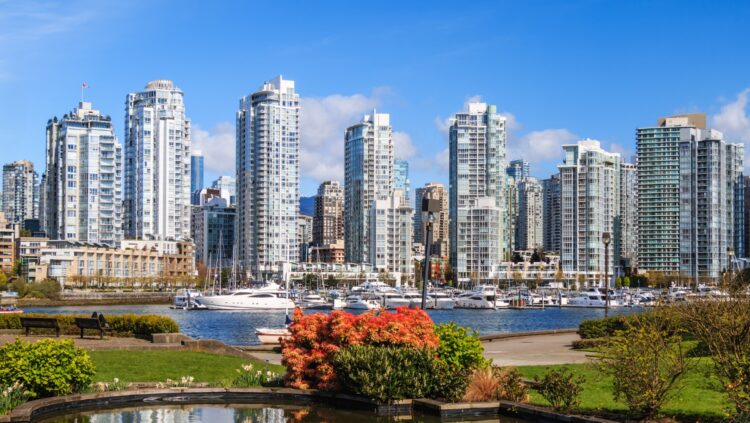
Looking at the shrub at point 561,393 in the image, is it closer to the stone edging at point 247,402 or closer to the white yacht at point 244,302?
the stone edging at point 247,402

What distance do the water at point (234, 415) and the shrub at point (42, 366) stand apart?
0.74m

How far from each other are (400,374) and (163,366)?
7.86 meters

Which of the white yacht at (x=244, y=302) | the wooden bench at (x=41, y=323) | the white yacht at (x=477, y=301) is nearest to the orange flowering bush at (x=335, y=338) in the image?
the wooden bench at (x=41, y=323)

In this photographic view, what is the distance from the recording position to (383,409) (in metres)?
18.8

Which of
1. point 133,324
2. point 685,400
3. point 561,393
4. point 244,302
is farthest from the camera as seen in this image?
point 244,302

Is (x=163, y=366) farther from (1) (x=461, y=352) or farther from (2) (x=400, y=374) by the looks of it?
(1) (x=461, y=352)

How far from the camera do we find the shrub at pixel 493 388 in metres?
19.0

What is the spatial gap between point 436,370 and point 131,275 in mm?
187634

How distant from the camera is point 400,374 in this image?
62.4ft

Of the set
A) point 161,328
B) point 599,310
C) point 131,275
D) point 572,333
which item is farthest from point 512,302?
point 161,328

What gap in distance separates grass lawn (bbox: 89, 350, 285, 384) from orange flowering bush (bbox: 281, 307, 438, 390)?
213 cm

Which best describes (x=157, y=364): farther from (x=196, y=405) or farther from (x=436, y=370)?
(x=436, y=370)

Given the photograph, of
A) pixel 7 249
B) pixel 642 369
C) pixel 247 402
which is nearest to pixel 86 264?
pixel 7 249

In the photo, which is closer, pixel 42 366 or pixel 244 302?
pixel 42 366
